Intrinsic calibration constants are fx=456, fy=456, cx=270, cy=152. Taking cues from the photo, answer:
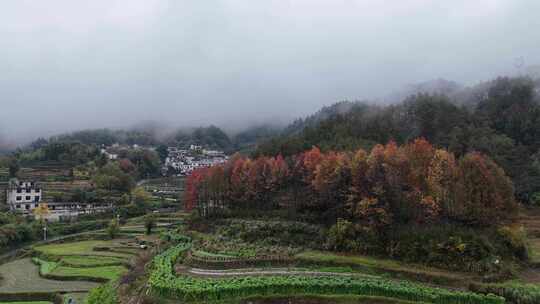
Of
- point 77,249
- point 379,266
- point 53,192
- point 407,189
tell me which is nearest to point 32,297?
point 77,249

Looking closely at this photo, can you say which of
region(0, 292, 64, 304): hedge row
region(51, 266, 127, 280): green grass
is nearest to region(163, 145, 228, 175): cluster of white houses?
region(51, 266, 127, 280): green grass

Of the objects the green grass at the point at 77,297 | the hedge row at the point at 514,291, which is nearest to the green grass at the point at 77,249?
the green grass at the point at 77,297

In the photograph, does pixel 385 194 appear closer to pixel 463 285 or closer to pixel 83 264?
pixel 463 285

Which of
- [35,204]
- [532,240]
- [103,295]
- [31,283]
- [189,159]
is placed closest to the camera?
[103,295]

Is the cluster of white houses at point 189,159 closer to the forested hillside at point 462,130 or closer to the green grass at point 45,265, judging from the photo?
the forested hillside at point 462,130

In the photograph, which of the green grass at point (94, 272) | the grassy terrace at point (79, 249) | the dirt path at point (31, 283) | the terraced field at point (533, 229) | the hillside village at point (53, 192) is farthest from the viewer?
the hillside village at point (53, 192)

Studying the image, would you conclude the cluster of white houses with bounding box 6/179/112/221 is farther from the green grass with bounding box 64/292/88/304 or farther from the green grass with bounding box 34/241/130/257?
the green grass with bounding box 64/292/88/304

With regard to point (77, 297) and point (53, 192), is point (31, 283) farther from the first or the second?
point (53, 192)
